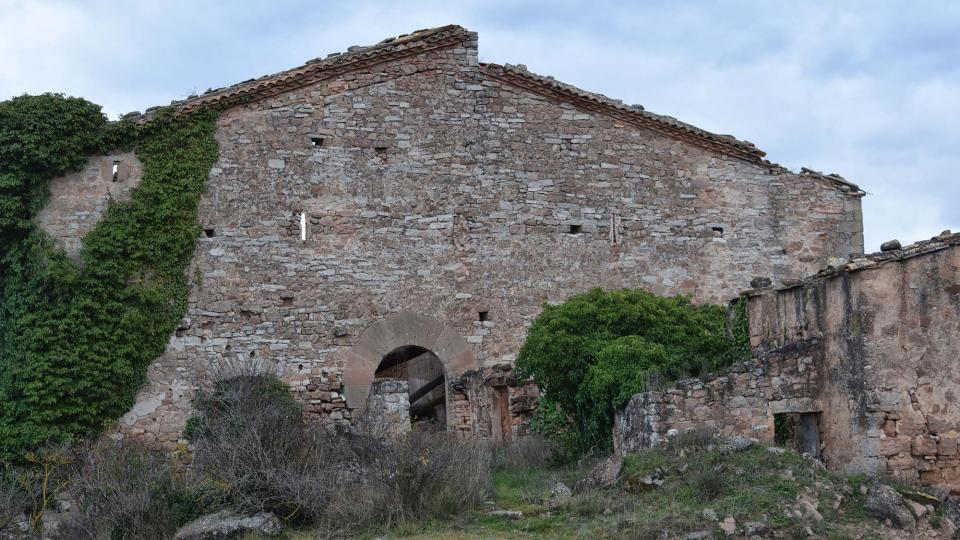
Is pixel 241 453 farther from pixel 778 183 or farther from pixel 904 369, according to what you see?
pixel 778 183

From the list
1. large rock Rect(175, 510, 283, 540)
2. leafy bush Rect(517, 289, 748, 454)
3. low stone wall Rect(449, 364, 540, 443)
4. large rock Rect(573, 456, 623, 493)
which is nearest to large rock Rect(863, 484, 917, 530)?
large rock Rect(573, 456, 623, 493)

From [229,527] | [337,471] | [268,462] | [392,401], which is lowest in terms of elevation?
[229,527]

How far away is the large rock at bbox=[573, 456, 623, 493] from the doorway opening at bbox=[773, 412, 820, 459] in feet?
7.15

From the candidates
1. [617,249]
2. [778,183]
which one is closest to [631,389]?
[617,249]

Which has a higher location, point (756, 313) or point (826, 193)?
point (826, 193)

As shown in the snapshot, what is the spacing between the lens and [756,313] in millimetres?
15812

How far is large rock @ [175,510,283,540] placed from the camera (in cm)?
1208

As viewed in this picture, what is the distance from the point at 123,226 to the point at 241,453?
23.4 feet

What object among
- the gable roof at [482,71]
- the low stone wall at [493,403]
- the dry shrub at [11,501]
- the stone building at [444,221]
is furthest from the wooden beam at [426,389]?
the dry shrub at [11,501]

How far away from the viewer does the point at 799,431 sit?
14695 mm

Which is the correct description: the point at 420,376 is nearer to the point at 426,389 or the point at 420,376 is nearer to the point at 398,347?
the point at 426,389

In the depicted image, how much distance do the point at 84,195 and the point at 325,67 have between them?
14.4ft

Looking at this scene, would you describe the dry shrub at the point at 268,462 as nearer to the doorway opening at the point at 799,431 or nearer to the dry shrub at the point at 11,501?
the dry shrub at the point at 11,501

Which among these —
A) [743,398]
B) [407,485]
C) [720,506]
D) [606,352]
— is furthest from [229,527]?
[743,398]
